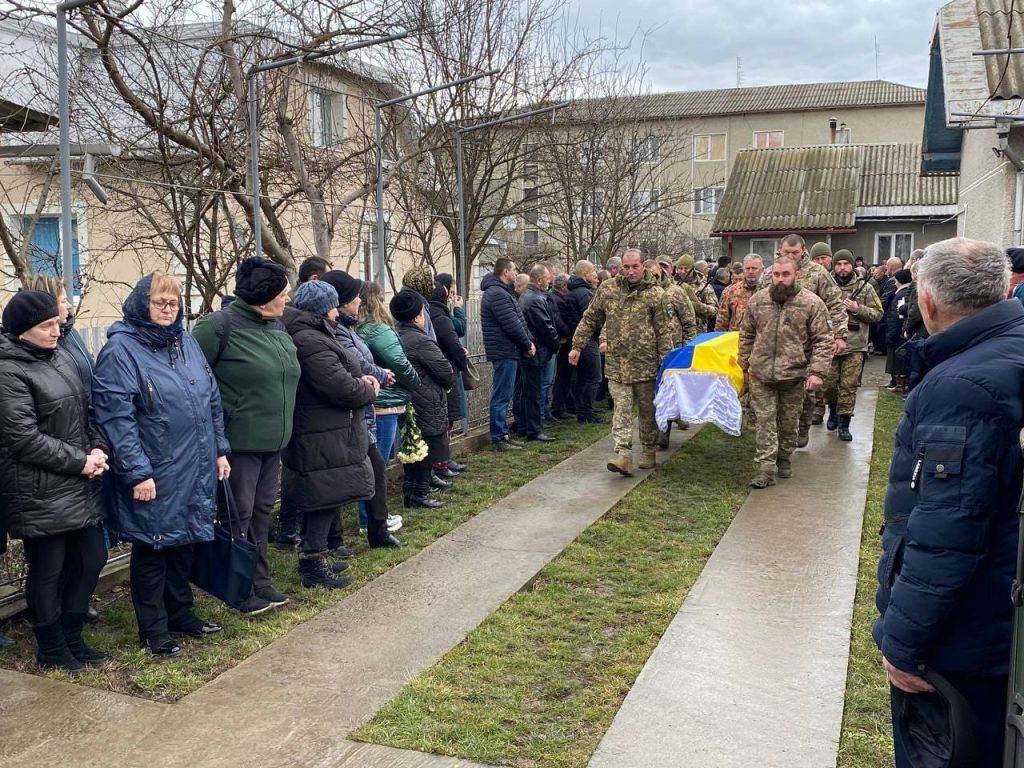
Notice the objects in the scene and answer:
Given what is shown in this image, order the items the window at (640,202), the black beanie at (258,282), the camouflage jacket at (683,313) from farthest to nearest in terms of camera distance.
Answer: the window at (640,202) < the camouflage jacket at (683,313) < the black beanie at (258,282)

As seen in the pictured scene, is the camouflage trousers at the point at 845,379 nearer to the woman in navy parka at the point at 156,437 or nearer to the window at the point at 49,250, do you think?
the woman in navy parka at the point at 156,437

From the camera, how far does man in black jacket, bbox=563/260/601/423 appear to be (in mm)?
11344

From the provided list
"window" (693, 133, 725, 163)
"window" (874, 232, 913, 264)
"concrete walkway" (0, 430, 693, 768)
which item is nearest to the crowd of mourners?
"concrete walkway" (0, 430, 693, 768)

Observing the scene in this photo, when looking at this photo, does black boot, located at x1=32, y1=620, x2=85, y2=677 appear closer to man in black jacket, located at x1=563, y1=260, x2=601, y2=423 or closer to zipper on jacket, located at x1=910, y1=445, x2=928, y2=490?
zipper on jacket, located at x1=910, y1=445, x2=928, y2=490

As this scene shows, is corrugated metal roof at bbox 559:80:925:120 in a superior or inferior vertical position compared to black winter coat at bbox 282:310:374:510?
superior

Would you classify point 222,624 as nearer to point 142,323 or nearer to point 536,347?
point 142,323

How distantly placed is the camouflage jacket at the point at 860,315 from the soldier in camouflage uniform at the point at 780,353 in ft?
6.84

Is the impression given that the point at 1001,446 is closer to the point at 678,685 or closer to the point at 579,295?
the point at 678,685

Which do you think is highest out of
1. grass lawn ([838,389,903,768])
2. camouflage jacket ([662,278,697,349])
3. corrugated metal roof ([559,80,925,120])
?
corrugated metal roof ([559,80,925,120])

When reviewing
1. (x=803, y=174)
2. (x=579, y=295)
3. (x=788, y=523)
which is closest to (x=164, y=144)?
(x=579, y=295)

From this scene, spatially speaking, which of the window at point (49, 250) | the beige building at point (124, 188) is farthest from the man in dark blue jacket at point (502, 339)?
the window at point (49, 250)

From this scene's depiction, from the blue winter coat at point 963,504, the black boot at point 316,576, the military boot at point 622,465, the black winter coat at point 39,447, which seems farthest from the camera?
the military boot at point 622,465

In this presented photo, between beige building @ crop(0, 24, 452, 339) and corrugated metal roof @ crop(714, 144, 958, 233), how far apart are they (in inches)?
564

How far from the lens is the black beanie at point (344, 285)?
626cm
